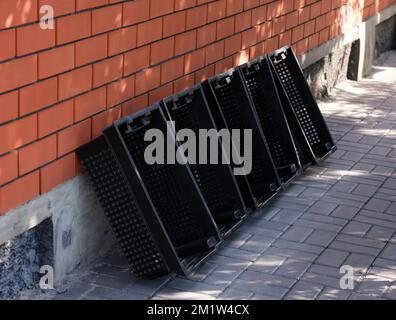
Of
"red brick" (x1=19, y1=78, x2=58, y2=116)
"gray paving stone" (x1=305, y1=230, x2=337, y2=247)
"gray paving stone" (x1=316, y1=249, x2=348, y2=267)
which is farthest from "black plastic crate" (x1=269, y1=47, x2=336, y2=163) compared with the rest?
"red brick" (x1=19, y1=78, x2=58, y2=116)

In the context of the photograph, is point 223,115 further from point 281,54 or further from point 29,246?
point 29,246

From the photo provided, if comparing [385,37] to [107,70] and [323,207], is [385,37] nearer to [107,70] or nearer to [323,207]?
[323,207]

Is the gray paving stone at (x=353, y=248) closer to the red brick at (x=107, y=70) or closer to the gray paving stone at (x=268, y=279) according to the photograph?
the gray paving stone at (x=268, y=279)

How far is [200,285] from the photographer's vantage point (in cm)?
570

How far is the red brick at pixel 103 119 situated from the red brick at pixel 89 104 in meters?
0.05

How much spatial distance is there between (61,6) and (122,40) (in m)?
0.78

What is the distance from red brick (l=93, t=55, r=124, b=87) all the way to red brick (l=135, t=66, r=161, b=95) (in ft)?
0.85

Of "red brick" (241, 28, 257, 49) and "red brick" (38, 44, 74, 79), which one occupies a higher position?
"red brick" (38, 44, 74, 79)

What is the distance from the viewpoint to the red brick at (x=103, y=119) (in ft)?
19.2

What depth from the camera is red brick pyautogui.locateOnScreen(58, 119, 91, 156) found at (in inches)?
218

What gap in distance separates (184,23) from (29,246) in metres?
2.24

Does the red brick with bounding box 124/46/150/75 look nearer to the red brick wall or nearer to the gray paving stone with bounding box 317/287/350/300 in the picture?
the red brick wall
